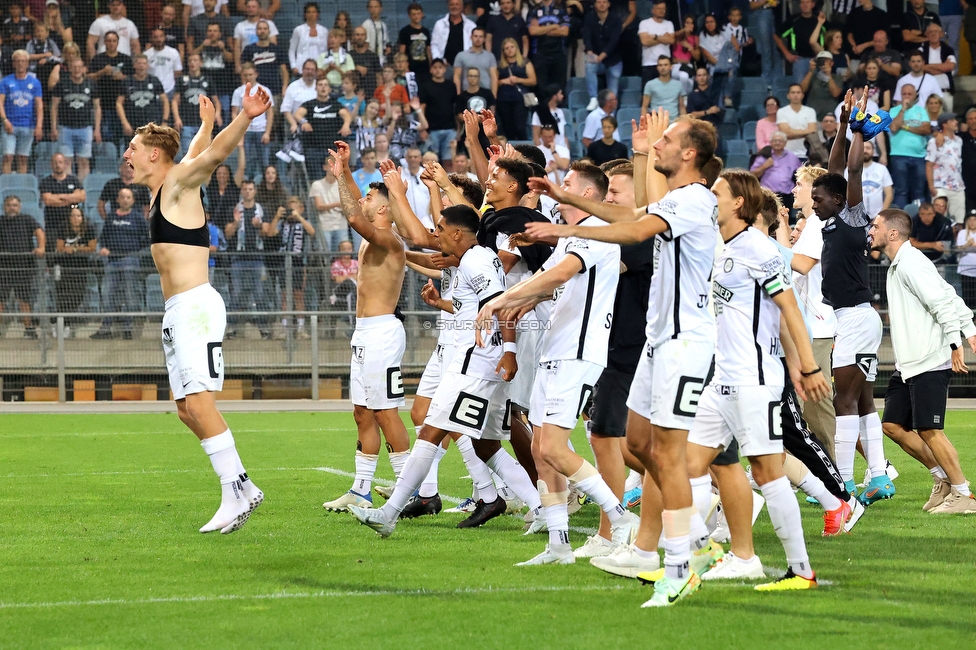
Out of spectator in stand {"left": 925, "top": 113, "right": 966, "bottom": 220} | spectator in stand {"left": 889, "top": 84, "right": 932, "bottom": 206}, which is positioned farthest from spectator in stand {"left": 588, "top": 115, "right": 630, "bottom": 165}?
spectator in stand {"left": 925, "top": 113, "right": 966, "bottom": 220}

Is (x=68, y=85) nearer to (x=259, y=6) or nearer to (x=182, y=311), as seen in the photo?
(x=259, y=6)

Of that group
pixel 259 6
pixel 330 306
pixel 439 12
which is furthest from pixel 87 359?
pixel 439 12

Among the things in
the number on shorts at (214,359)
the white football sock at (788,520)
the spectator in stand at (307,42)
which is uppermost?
the spectator in stand at (307,42)

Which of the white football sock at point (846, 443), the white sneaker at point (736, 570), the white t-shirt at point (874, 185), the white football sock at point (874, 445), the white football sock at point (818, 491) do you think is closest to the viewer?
the white sneaker at point (736, 570)

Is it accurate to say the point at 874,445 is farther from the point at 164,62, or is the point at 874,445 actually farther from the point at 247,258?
the point at 164,62

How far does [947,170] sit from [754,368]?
1731 centimetres

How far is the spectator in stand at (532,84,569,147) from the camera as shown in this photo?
73.0ft

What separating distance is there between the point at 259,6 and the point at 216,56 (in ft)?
5.40

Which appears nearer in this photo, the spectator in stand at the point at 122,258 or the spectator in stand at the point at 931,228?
the spectator in stand at the point at 122,258

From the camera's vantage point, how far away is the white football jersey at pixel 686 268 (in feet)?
18.0

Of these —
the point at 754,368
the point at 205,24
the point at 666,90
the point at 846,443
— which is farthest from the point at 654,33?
the point at 754,368

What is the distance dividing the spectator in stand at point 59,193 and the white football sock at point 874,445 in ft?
48.3

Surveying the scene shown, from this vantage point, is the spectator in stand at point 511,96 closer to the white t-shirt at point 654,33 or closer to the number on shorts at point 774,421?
the white t-shirt at point 654,33

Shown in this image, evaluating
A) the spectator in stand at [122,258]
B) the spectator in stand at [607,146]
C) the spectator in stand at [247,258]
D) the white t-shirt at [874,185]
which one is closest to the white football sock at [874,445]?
the spectator in stand at [247,258]
